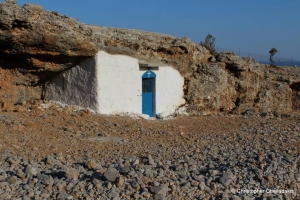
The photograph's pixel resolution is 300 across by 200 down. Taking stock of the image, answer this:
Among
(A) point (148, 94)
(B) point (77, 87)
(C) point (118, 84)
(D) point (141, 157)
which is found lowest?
(D) point (141, 157)

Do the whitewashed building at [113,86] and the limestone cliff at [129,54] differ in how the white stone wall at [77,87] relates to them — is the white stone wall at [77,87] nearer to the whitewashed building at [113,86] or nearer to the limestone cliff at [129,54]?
the whitewashed building at [113,86]

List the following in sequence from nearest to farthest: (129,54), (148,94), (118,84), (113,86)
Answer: (113,86) → (118,84) → (129,54) → (148,94)

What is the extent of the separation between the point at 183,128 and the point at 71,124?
3.41m

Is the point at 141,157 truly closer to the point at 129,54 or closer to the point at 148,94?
the point at 129,54

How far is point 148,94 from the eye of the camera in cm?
1411

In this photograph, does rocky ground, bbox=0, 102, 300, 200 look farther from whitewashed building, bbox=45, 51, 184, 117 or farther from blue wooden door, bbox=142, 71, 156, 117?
blue wooden door, bbox=142, 71, 156, 117

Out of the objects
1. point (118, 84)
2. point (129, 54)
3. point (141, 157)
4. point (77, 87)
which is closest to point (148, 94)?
point (118, 84)

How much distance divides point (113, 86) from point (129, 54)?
139 centimetres

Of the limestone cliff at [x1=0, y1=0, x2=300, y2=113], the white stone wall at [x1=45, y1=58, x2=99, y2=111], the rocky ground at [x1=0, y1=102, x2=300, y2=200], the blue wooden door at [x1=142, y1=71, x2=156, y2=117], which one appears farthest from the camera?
the blue wooden door at [x1=142, y1=71, x2=156, y2=117]

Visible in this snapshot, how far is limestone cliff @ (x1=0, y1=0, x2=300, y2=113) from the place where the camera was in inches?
439

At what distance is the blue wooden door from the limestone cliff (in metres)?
0.76

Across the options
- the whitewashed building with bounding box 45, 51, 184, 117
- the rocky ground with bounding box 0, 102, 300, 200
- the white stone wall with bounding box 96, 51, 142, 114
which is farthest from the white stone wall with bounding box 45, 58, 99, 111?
the rocky ground with bounding box 0, 102, 300, 200

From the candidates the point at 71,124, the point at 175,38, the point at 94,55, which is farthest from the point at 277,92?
the point at 71,124

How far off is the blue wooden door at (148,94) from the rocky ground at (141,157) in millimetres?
1654
